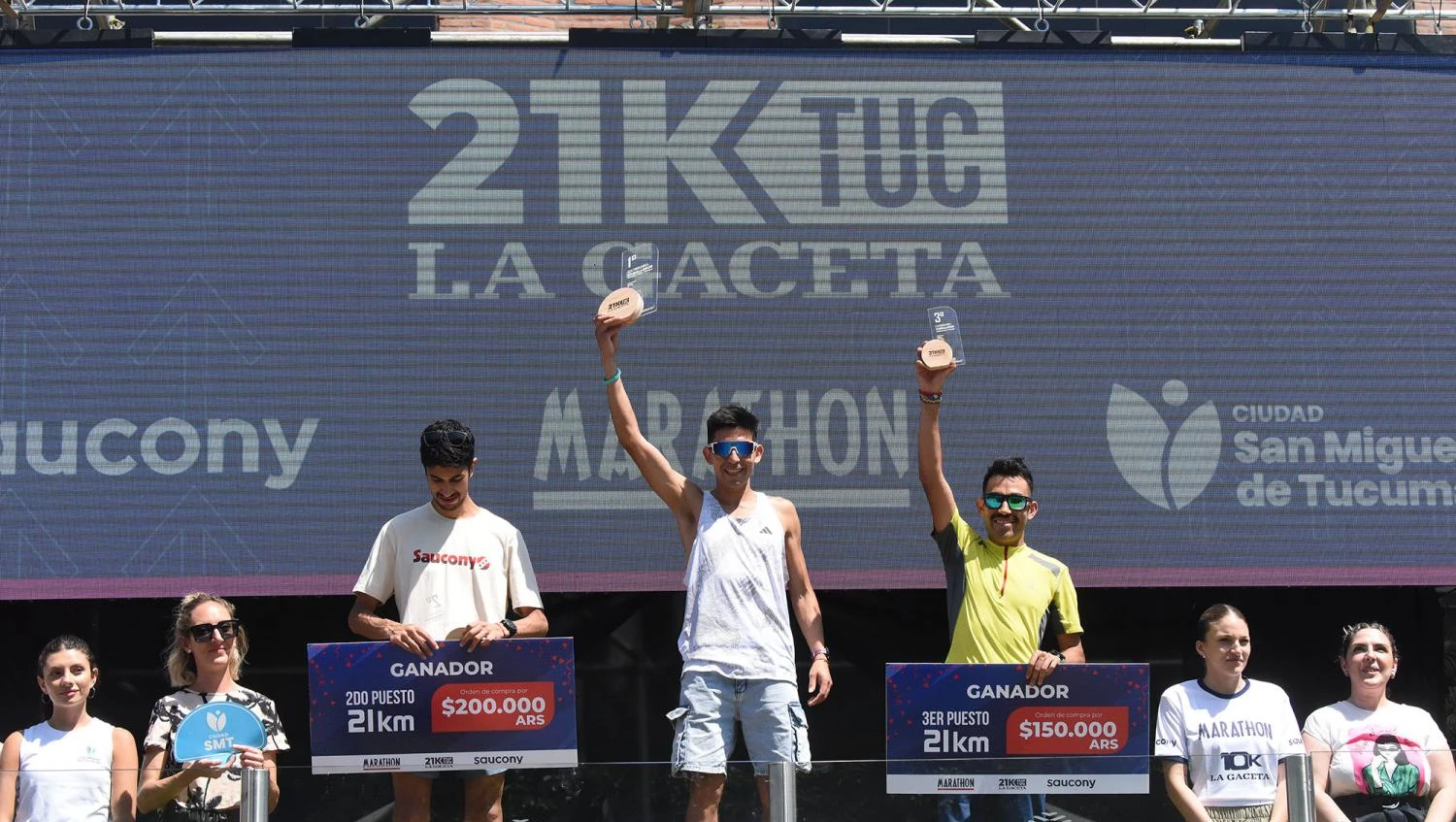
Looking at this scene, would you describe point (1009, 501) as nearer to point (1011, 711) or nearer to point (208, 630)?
point (1011, 711)

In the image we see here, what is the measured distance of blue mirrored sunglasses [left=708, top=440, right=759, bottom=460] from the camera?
3.98 m

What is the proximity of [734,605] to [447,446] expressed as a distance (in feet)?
2.57

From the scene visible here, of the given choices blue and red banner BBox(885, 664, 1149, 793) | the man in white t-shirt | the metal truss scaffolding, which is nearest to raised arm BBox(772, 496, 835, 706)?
blue and red banner BBox(885, 664, 1149, 793)

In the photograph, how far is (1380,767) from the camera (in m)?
3.67

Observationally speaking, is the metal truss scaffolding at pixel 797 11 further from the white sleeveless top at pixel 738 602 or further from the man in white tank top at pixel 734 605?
the white sleeveless top at pixel 738 602

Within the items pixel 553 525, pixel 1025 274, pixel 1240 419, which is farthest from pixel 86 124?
pixel 1240 419

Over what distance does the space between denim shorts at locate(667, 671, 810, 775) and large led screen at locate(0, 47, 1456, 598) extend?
5.23 ft

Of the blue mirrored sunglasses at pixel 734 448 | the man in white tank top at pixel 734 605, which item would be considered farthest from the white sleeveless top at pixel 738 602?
the blue mirrored sunglasses at pixel 734 448

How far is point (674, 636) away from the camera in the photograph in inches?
230

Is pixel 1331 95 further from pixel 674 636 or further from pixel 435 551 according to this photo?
pixel 435 551

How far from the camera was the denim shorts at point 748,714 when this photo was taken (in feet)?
12.3

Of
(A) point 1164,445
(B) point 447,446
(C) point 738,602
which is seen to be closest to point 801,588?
A: (C) point 738,602

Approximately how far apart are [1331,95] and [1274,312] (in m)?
0.81

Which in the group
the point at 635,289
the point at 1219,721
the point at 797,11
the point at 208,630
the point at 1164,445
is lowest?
the point at 1219,721
